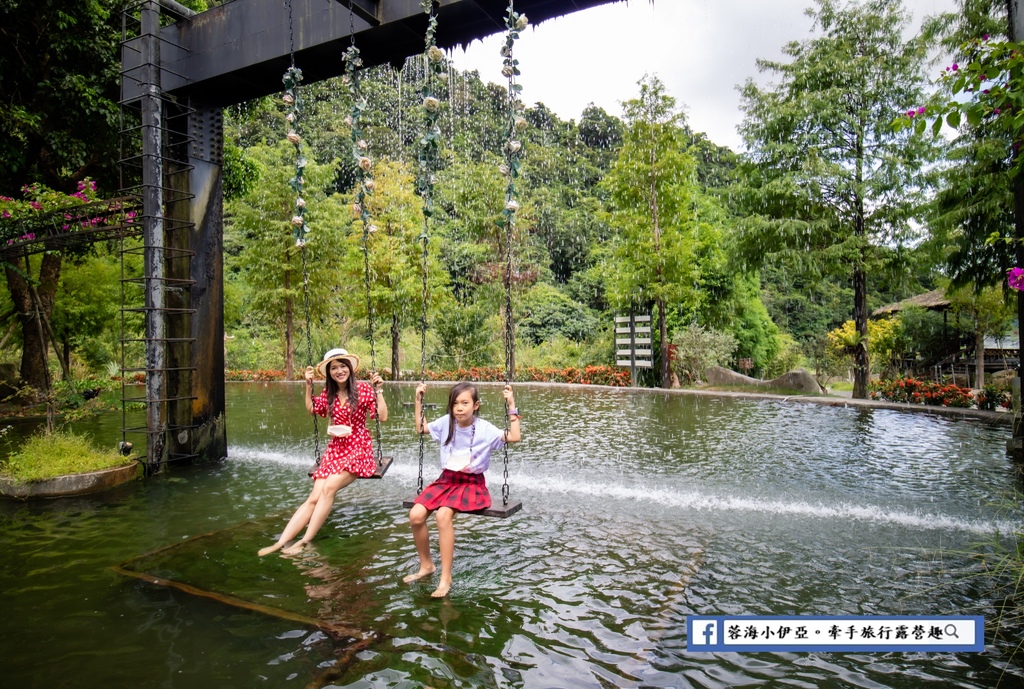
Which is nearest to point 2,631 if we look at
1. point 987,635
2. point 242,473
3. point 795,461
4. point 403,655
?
point 403,655

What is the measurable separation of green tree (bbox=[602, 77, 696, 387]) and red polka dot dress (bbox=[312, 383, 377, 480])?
14.2 m

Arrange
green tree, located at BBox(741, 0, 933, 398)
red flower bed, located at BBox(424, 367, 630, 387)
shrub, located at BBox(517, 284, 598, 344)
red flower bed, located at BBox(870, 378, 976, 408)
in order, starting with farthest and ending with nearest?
shrub, located at BBox(517, 284, 598, 344) → red flower bed, located at BBox(424, 367, 630, 387) → green tree, located at BBox(741, 0, 933, 398) → red flower bed, located at BBox(870, 378, 976, 408)

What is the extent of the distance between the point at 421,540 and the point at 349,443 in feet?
4.41

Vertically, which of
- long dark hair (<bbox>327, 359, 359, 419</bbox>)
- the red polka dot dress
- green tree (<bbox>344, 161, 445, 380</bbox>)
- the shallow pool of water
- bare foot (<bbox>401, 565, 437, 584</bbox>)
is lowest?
the shallow pool of water

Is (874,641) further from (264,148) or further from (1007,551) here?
(264,148)

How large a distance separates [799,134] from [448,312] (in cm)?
1266

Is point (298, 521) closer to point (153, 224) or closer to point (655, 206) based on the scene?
point (153, 224)

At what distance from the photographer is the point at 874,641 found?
353 centimetres

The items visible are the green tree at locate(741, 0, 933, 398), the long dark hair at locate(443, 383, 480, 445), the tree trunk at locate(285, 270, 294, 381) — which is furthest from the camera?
the tree trunk at locate(285, 270, 294, 381)

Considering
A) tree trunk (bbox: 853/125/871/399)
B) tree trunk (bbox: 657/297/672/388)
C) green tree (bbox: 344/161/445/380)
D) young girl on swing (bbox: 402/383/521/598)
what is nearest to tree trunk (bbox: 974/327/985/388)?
tree trunk (bbox: 853/125/871/399)

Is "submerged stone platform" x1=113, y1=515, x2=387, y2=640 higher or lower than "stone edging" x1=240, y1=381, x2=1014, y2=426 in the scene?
lower

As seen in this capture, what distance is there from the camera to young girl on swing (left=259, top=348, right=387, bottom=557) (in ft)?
17.1

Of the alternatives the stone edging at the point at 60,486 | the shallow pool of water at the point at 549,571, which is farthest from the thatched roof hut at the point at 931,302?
the stone edging at the point at 60,486

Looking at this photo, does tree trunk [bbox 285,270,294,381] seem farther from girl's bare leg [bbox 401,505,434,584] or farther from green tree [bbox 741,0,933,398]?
girl's bare leg [bbox 401,505,434,584]
